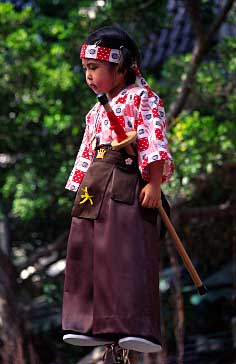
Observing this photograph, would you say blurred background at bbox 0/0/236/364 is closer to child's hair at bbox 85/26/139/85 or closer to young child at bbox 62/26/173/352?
young child at bbox 62/26/173/352

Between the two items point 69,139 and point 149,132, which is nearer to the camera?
point 149,132

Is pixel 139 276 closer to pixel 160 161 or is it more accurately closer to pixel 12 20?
pixel 160 161

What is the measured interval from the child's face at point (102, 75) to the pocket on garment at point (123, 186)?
0.41 m

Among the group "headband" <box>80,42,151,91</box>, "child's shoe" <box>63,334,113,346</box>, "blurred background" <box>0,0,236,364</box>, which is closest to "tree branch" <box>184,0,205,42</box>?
"blurred background" <box>0,0,236,364</box>

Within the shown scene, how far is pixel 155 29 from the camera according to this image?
28.2 feet

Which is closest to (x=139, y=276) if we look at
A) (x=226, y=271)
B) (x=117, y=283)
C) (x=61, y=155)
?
(x=117, y=283)

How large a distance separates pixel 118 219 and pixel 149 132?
427 millimetres

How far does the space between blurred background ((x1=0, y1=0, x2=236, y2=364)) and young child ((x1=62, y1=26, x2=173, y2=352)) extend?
2.65 metres

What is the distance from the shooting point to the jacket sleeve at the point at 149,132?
4.12m

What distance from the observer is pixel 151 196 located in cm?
414

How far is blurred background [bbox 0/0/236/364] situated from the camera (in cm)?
761

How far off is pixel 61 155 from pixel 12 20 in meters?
1.33

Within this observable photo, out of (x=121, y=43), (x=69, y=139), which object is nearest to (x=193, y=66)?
(x=69, y=139)

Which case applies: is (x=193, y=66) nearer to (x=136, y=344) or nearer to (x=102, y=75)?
(x=102, y=75)
